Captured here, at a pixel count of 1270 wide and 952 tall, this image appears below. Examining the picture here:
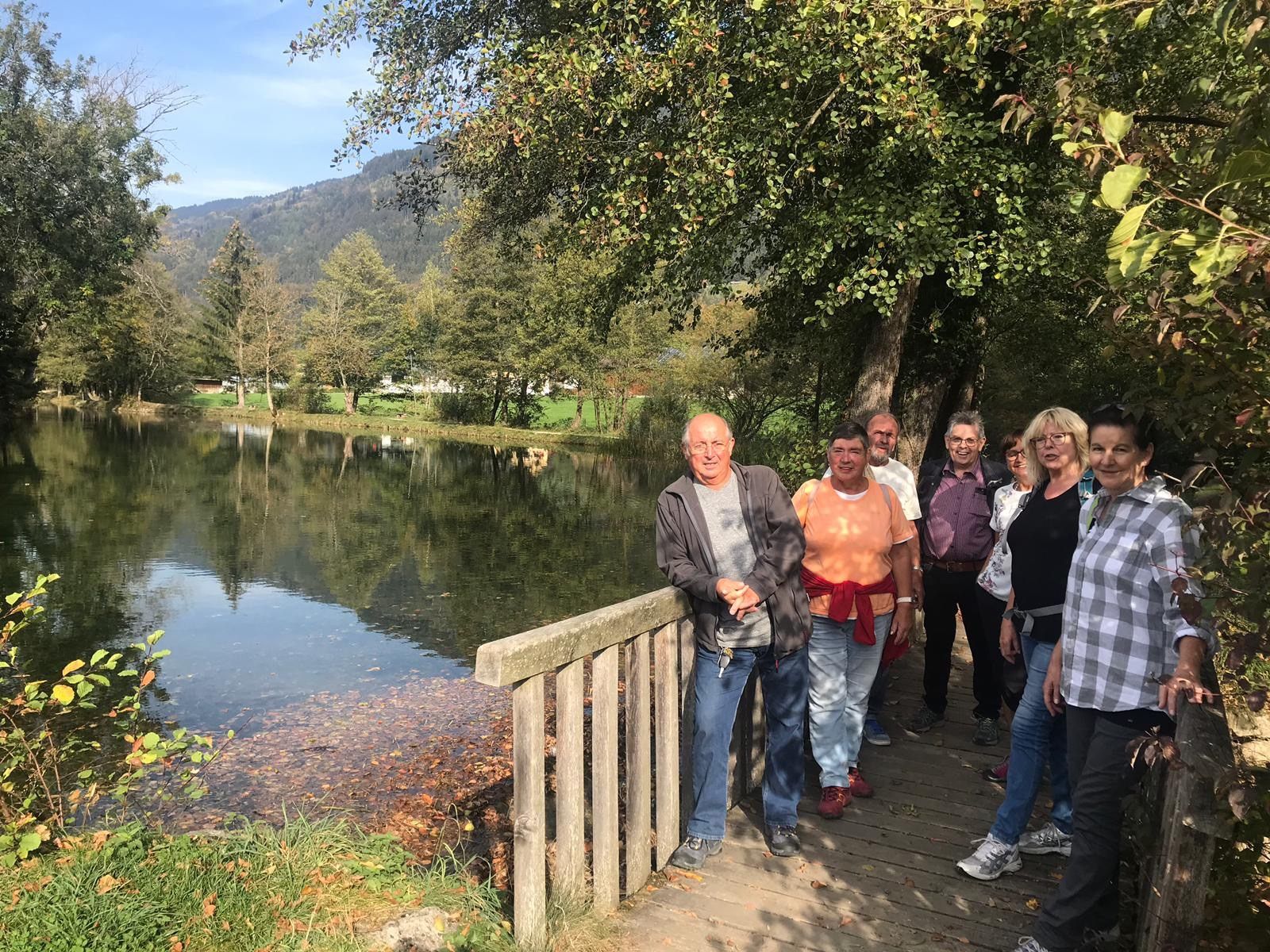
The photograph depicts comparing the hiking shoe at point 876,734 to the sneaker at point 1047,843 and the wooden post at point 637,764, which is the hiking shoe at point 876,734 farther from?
the wooden post at point 637,764

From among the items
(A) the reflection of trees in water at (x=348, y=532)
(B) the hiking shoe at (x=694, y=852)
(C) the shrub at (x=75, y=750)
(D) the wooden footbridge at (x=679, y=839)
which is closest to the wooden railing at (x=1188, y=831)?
(D) the wooden footbridge at (x=679, y=839)

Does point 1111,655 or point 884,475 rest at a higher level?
point 884,475

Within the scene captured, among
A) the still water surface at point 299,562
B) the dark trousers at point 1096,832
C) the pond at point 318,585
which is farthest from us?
the still water surface at point 299,562

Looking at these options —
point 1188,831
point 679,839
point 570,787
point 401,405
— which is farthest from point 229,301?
point 1188,831

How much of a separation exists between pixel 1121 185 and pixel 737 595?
94.3 inches

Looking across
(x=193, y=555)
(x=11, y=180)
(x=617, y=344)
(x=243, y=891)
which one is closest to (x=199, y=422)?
(x=617, y=344)

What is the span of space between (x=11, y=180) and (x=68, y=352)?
131 ft

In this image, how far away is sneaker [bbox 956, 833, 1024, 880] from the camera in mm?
3688

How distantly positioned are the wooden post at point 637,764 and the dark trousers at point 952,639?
2.55 metres

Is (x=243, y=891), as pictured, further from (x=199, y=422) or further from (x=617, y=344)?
(x=199, y=422)

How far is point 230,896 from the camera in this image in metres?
3.60

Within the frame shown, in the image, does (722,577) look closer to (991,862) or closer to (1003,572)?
(991,862)

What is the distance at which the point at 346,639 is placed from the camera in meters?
11.4

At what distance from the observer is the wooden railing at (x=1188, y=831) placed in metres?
2.29
